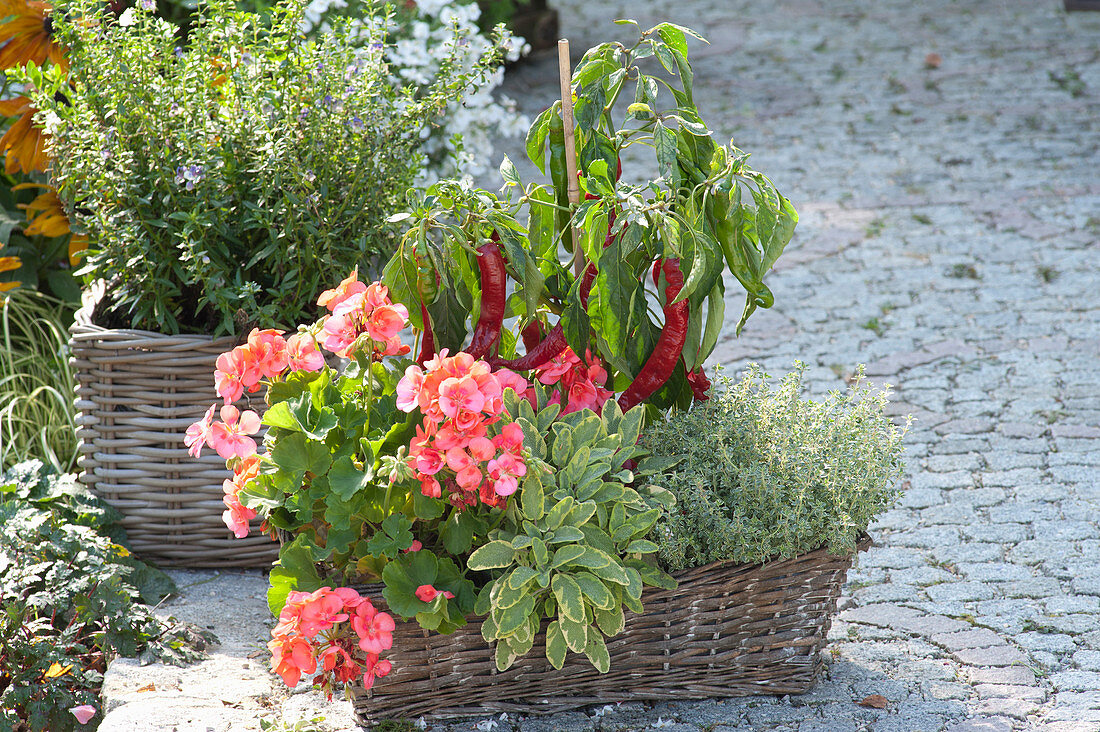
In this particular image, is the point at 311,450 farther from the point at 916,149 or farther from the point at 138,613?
the point at 916,149

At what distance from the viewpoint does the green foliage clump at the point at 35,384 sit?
310 cm

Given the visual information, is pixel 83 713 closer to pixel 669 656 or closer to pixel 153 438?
pixel 153 438

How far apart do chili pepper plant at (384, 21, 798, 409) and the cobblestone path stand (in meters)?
0.79

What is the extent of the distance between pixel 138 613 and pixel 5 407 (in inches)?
43.3

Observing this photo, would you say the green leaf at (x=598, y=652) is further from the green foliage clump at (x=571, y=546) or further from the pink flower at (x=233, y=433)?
the pink flower at (x=233, y=433)

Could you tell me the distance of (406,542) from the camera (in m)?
1.96

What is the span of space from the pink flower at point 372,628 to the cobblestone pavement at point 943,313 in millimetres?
Answer: 424

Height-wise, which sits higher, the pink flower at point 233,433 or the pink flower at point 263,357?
the pink flower at point 263,357

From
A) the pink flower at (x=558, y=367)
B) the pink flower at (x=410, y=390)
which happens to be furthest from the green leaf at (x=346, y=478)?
the pink flower at (x=558, y=367)

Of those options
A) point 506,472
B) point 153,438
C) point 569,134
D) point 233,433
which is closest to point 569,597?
point 506,472

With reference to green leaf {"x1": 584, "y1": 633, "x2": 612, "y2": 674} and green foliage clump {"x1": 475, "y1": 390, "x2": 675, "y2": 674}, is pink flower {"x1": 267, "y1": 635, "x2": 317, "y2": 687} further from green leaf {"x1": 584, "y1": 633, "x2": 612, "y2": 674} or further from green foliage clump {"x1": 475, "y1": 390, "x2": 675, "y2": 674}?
green leaf {"x1": 584, "y1": 633, "x2": 612, "y2": 674}

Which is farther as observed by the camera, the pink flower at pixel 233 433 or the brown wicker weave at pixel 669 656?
the brown wicker weave at pixel 669 656

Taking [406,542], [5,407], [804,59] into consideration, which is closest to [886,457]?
[406,542]

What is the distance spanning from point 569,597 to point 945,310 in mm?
2862
